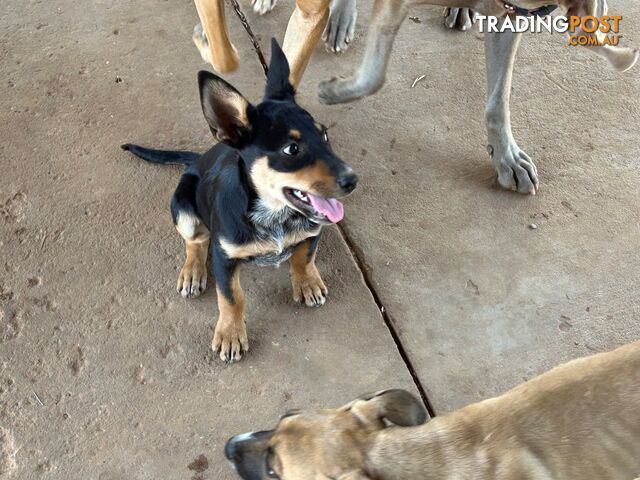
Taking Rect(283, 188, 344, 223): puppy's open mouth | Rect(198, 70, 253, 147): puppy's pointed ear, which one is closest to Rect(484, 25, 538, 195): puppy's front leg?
Rect(283, 188, 344, 223): puppy's open mouth

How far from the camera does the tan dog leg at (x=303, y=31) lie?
353 cm

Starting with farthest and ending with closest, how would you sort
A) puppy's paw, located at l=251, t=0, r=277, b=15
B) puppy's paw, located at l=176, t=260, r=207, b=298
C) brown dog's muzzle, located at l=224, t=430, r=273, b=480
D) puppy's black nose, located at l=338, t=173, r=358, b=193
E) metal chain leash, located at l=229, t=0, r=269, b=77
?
1. puppy's paw, located at l=251, t=0, r=277, b=15
2. metal chain leash, located at l=229, t=0, r=269, b=77
3. puppy's paw, located at l=176, t=260, r=207, b=298
4. puppy's black nose, located at l=338, t=173, r=358, b=193
5. brown dog's muzzle, located at l=224, t=430, r=273, b=480

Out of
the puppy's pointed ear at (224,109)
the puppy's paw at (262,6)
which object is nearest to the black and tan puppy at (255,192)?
the puppy's pointed ear at (224,109)

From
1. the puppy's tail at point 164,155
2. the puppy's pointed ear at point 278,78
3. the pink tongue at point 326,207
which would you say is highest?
the puppy's pointed ear at point 278,78

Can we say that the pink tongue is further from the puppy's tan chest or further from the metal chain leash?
the metal chain leash

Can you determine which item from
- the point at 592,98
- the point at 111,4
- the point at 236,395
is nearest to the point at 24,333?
the point at 236,395

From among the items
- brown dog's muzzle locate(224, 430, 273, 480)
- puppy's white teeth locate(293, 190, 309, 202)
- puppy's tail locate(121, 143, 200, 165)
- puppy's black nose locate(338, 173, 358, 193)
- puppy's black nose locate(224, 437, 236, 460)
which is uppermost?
puppy's black nose locate(338, 173, 358, 193)

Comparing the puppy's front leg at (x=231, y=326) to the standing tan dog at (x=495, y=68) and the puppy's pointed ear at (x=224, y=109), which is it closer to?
the puppy's pointed ear at (x=224, y=109)

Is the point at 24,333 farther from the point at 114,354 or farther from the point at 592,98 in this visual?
the point at 592,98

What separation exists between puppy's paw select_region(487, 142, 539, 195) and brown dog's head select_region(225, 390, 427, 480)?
185 centimetres

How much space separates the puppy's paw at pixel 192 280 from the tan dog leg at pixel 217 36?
1.14 m

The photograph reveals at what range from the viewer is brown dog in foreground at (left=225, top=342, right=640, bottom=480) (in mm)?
2311

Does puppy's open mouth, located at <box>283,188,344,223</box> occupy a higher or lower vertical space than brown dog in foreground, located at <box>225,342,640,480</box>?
higher

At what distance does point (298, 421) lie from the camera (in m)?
2.39
